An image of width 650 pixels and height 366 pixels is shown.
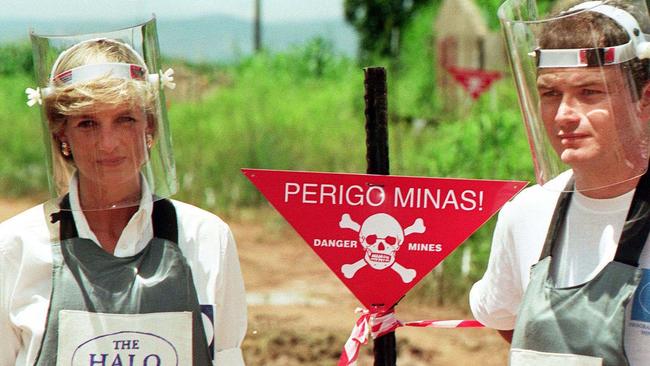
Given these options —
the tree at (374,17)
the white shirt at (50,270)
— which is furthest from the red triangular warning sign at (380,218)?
the tree at (374,17)

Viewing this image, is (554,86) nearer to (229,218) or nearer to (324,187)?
(324,187)

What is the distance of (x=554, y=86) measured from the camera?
9.71 ft

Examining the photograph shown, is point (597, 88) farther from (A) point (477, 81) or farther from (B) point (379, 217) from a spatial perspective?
(A) point (477, 81)

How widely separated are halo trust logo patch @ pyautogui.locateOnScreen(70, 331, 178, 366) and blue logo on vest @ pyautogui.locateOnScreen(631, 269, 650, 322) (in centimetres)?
106

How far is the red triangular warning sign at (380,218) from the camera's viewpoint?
135 inches

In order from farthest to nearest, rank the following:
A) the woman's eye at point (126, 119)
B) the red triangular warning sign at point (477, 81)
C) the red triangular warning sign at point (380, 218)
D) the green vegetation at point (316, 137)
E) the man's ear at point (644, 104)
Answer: the red triangular warning sign at point (477, 81), the green vegetation at point (316, 137), the red triangular warning sign at point (380, 218), the woman's eye at point (126, 119), the man's ear at point (644, 104)

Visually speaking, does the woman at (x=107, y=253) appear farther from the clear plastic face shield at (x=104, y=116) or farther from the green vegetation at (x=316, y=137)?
the green vegetation at (x=316, y=137)

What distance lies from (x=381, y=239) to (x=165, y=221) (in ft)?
2.04

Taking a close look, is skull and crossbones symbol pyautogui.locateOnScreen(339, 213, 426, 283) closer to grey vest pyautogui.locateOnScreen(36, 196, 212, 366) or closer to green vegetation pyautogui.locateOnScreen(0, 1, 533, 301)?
grey vest pyautogui.locateOnScreen(36, 196, 212, 366)

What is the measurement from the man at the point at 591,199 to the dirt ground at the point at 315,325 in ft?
13.4

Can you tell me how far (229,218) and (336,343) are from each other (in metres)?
4.67

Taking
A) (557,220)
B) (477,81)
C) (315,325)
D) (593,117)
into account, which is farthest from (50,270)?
(477,81)

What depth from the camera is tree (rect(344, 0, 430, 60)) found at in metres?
20.9

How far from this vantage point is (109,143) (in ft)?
10.00
